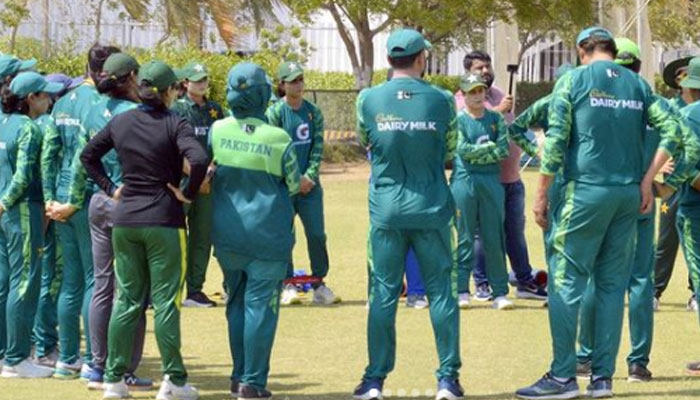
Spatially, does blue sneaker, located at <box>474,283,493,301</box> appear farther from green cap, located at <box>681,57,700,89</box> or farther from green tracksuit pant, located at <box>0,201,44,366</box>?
green tracksuit pant, located at <box>0,201,44,366</box>

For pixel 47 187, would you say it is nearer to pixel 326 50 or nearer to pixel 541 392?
pixel 541 392

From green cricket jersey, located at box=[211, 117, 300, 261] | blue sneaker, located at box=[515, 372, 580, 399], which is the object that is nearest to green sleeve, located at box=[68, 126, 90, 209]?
green cricket jersey, located at box=[211, 117, 300, 261]

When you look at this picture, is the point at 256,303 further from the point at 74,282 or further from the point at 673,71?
the point at 673,71

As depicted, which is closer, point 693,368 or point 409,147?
point 409,147

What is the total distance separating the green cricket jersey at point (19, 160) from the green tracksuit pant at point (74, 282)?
338 mm

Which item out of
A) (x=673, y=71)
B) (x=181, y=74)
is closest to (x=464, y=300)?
(x=673, y=71)

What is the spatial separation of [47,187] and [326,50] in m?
46.6

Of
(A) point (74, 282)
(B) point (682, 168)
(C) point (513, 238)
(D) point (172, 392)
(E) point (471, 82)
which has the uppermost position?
(E) point (471, 82)

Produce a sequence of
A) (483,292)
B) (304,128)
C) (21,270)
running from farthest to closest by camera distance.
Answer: (483,292) < (304,128) < (21,270)

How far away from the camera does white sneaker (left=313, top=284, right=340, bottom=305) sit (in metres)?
14.2

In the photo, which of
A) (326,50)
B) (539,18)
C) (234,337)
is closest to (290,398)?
(234,337)

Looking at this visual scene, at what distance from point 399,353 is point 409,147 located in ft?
8.36

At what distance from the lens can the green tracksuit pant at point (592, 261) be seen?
9461mm

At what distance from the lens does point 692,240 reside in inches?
406
